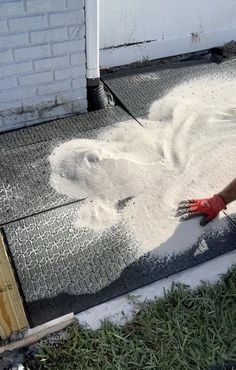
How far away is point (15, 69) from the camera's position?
3219 millimetres

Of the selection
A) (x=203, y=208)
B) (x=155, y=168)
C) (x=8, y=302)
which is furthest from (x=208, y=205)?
(x=8, y=302)

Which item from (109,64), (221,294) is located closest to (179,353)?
(221,294)

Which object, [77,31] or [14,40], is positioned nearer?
[14,40]

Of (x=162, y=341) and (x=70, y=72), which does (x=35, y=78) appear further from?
(x=162, y=341)

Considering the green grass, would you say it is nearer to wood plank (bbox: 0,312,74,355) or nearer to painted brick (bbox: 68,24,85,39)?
wood plank (bbox: 0,312,74,355)

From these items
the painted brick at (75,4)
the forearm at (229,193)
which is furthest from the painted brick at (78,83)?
the forearm at (229,193)

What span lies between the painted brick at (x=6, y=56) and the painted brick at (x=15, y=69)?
0.14 feet

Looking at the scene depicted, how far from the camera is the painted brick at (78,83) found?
350cm

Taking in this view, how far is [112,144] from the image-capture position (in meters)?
3.31

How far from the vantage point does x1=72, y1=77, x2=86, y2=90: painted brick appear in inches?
138

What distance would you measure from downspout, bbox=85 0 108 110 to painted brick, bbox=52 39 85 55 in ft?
0.19

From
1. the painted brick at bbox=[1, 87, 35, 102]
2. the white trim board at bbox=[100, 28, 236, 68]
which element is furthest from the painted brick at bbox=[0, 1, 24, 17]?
the white trim board at bbox=[100, 28, 236, 68]

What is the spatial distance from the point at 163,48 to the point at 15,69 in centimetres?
179

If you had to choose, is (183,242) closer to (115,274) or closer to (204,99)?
(115,274)
